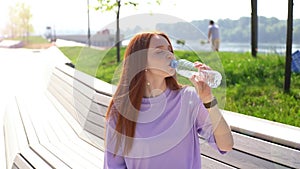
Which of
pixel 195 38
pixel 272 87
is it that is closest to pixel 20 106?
pixel 272 87

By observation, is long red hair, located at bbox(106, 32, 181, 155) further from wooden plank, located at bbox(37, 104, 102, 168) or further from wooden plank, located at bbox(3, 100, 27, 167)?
wooden plank, located at bbox(3, 100, 27, 167)

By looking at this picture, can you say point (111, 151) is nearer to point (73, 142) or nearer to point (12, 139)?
point (73, 142)

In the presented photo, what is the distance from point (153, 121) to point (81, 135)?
7.83 feet

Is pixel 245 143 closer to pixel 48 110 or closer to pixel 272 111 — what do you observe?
pixel 272 111

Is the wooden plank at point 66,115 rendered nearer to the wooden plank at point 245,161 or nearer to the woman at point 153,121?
the wooden plank at point 245,161

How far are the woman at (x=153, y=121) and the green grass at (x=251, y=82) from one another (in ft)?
0.33

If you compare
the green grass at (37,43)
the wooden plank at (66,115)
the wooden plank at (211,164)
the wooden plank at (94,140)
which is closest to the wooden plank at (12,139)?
the wooden plank at (66,115)

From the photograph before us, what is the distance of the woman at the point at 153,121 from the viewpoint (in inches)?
67.4

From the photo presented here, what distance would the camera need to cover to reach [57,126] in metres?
4.48

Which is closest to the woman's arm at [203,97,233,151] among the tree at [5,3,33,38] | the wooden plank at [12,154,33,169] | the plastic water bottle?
the plastic water bottle

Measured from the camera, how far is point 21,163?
327 centimetres

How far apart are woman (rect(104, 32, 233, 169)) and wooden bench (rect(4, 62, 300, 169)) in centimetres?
37

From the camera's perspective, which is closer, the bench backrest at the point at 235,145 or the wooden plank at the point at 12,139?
the bench backrest at the point at 235,145

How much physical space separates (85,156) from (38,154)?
15.2 inches
